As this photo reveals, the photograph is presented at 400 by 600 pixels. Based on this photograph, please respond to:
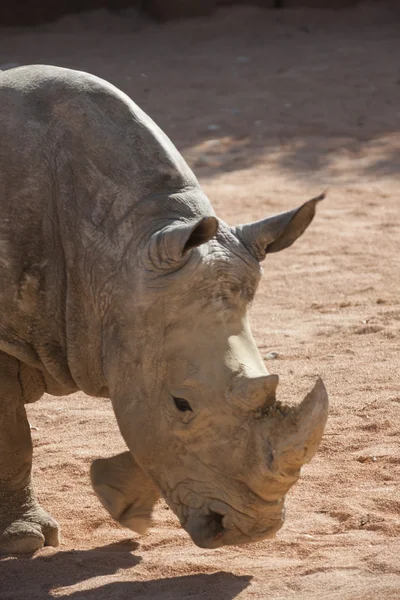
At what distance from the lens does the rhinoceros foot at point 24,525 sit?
4969 millimetres

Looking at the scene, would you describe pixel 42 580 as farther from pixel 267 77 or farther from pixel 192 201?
pixel 267 77

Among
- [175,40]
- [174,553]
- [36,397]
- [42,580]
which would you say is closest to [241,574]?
[174,553]

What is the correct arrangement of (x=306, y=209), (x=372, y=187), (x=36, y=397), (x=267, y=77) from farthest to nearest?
1. (x=267, y=77)
2. (x=372, y=187)
3. (x=36, y=397)
4. (x=306, y=209)

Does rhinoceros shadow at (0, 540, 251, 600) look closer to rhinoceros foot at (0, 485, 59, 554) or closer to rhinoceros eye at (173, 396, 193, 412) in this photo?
rhinoceros foot at (0, 485, 59, 554)

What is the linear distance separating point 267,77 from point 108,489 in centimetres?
1065

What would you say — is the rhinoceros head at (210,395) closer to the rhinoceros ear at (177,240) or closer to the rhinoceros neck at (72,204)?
the rhinoceros ear at (177,240)

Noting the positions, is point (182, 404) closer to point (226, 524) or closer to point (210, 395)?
point (210, 395)

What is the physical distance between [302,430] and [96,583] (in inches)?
43.4

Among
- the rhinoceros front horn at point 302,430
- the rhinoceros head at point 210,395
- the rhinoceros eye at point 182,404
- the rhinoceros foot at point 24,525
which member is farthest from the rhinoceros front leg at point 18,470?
the rhinoceros front horn at point 302,430

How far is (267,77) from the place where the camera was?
1481 centimetres

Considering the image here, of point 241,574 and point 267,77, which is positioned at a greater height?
point 267,77

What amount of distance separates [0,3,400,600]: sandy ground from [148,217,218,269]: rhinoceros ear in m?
1.14

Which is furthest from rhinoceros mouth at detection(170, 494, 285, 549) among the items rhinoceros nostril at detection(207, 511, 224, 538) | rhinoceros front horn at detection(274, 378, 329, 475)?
rhinoceros front horn at detection(274, 378, 329, 475)

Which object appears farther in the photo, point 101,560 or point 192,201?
point 101,560
